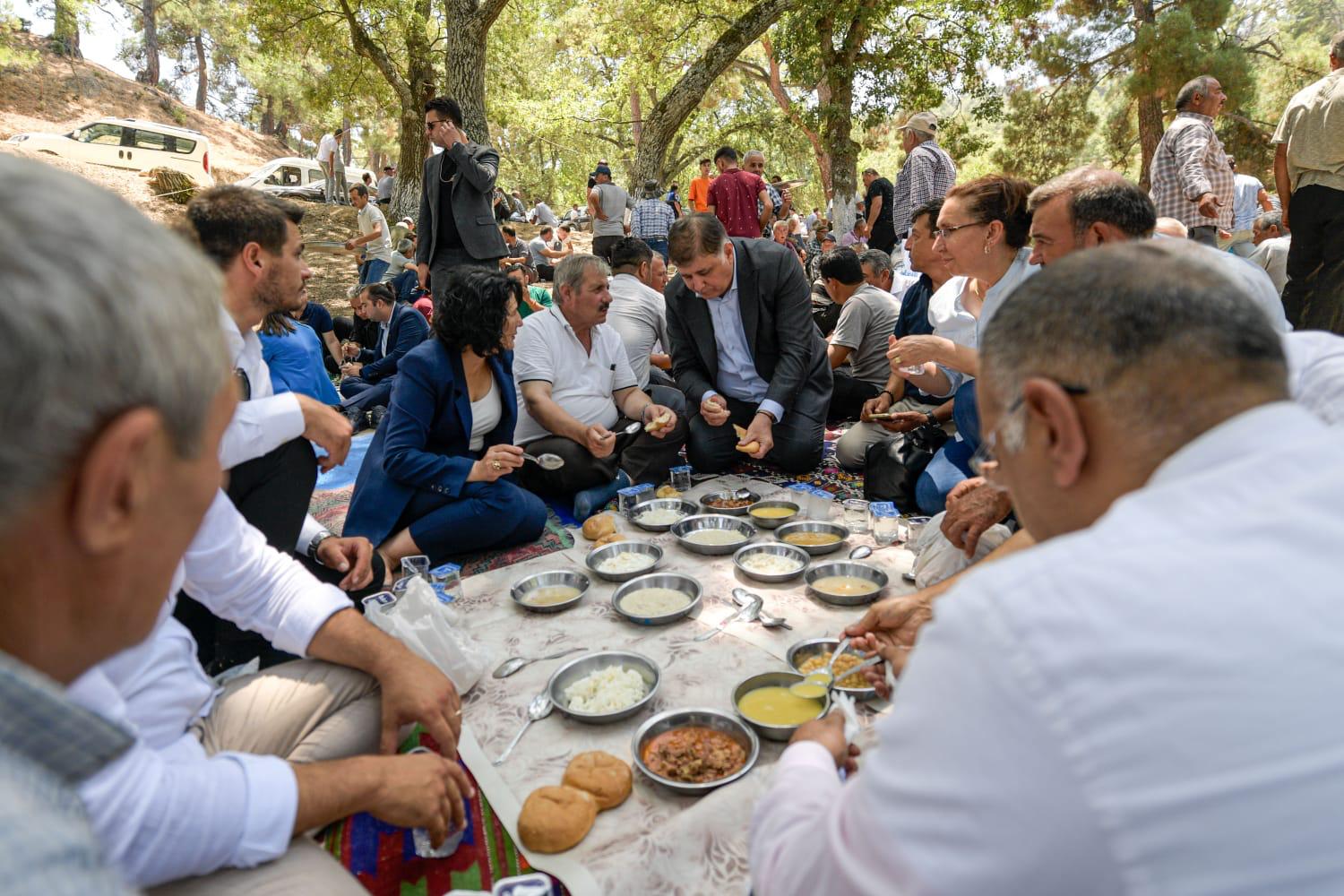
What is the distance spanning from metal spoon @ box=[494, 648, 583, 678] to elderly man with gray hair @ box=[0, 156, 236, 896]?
65.1 inches

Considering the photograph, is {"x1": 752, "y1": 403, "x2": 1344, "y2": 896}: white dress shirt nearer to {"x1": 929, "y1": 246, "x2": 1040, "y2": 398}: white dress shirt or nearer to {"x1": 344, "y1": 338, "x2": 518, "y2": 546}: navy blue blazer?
{"x1": 929, "y1": 246, "x2": 1040, "y2": 398}: white dress shirt

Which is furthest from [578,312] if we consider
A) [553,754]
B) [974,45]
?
[974,45]

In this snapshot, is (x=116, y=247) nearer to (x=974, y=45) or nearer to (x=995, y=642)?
(x=995, y=642)

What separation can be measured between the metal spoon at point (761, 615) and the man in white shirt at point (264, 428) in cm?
138

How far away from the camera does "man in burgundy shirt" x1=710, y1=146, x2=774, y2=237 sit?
9453mm

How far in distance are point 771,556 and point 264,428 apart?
200 centimetres

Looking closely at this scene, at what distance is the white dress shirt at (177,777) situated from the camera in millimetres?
1143

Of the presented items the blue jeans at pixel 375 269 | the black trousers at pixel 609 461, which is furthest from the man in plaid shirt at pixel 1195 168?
the blue jeans at pixel 375 269

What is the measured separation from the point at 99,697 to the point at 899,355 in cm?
304

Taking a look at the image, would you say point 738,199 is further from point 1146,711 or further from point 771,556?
point 1146,711

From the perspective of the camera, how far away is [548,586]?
299 cm

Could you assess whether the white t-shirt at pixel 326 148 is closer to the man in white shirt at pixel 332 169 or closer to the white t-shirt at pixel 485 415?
the man in white shirt at pixel 332 169

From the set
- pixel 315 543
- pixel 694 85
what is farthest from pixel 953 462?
pixel 694 85

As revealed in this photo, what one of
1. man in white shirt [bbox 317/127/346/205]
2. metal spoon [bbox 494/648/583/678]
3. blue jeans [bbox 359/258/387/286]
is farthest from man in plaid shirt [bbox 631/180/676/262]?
man in white shirt [bbox 317/127/346/205]
